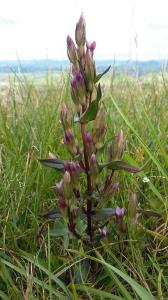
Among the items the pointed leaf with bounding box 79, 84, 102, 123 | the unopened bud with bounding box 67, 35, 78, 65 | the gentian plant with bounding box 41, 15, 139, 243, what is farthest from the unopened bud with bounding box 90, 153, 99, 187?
the unopened bud with bounding box 67, 35, 78, 65

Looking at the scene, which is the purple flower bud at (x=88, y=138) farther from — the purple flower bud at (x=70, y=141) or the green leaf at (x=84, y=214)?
the green leaf at (x=84, y=214)

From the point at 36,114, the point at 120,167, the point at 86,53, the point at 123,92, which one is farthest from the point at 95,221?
the point at 123,92

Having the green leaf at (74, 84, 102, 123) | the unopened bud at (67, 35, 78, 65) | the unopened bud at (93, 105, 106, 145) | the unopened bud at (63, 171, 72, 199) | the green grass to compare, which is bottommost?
the green grass

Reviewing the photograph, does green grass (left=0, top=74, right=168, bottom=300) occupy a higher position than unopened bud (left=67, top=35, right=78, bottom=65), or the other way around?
unopened bud (left=67, top=35, right=78, bottom=65)

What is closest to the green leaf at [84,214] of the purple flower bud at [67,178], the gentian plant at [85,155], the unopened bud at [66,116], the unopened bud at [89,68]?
the gentian plant at [85,155]

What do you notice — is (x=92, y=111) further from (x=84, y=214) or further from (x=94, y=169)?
(x=84, y=214)

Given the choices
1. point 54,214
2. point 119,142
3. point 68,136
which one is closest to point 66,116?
point 68,136

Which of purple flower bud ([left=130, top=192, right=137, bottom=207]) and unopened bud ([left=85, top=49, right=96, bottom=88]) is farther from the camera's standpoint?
purple flower bud ([left=130, top=192, right=137, bottom=207])

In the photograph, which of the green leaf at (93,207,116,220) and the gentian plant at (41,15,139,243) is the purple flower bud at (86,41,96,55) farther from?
the green leaf at (93,207,116,220)

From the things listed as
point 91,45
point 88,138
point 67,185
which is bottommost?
point 67,185
